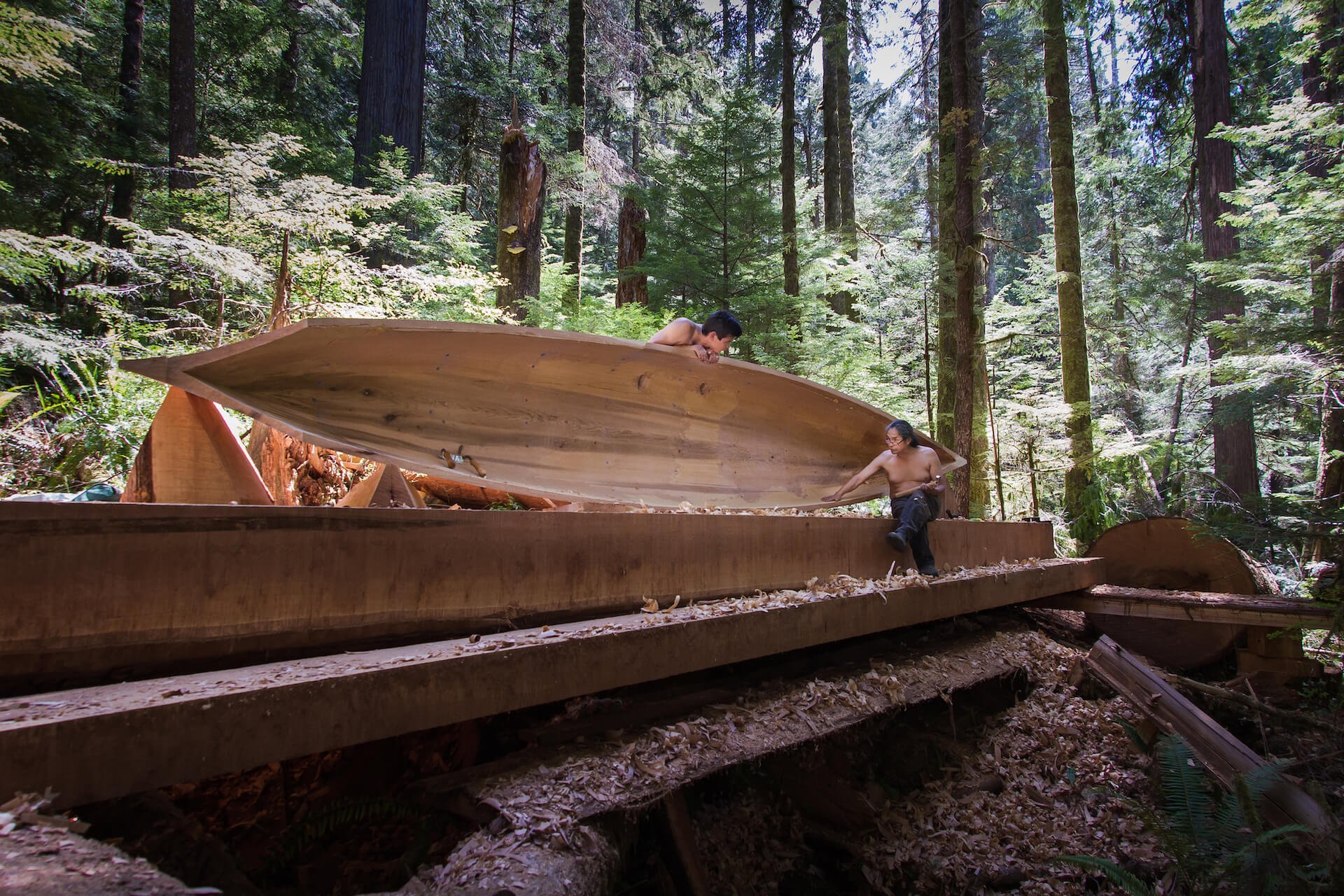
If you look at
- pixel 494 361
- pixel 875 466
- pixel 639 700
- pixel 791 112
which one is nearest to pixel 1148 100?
pixel 791 112

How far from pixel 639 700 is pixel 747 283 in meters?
7.11

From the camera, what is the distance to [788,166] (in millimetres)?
9703

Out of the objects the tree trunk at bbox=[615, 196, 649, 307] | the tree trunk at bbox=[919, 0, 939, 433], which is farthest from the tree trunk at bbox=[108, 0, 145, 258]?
the tree trunk at bbox=[919, 0, 939, 433]

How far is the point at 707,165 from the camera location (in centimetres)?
815

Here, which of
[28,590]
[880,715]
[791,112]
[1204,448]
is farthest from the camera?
[1204,448]

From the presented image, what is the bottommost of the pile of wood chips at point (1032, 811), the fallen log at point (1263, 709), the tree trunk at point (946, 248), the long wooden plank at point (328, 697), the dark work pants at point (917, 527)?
the pile of wood chips at point (1032, 811)

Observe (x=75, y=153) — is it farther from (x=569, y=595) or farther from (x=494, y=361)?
(x=569, y=595)

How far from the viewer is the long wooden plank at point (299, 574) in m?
1.31

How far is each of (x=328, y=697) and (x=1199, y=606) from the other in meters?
4.83

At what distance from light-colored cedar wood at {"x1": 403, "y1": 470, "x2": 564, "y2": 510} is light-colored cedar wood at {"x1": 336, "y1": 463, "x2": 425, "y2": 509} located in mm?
626

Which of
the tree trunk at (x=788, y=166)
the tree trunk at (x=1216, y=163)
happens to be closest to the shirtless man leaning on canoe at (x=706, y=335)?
the tree trunk at (x=788, y=166)

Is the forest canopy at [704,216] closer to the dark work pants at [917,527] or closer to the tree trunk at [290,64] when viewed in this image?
the tree trunk at [290,64]

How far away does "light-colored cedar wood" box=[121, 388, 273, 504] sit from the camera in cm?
209

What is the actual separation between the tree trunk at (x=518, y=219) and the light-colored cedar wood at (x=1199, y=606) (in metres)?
5.88
